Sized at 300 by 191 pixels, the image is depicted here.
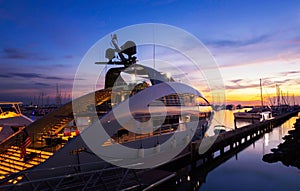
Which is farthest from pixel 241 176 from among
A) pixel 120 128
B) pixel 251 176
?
pixel 120 128

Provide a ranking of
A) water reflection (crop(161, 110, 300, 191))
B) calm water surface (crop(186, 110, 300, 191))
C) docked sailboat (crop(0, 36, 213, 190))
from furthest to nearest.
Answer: calm water surface (crop(186, 110, 300, 191)) < water reflection (crop(161, 110, 300, 191)) < docked sailboat (crop(0, 36, 213, 190))

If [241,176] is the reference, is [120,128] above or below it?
above

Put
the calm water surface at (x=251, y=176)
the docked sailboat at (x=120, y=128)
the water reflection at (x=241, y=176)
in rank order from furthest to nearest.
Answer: the calm water surface at (x=251, y=176) → the water reflection at (x=241, y=176) → the docked sailboat at (x=120, y=128)

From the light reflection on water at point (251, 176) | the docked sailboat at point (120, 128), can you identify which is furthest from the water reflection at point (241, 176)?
the docked sailboat at point (120, 128)

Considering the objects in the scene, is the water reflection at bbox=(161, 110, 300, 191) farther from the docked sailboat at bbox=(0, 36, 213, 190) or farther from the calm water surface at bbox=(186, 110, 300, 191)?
the docked sailboat at bbox=(0, 36, 213, 190)

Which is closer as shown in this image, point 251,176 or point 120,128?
point 120,128

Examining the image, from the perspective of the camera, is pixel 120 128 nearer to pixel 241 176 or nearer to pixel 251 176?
pixel 241 176

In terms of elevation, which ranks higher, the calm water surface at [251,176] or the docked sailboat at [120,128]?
the docked sailboat at [120,128]

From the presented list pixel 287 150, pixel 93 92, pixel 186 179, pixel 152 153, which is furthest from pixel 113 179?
pixel 287 150

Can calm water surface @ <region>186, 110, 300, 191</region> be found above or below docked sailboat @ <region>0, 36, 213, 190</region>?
below

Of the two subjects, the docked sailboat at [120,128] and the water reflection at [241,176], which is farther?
the water reflection at [241,176]

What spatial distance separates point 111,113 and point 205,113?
14767mm

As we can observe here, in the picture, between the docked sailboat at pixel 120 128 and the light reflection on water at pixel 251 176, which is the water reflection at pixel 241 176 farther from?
the docked sailboat at pixel 120 128

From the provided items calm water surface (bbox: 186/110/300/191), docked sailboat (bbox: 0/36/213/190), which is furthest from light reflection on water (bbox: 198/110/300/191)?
docked sailboat (bbox: 0/36/213/190)
